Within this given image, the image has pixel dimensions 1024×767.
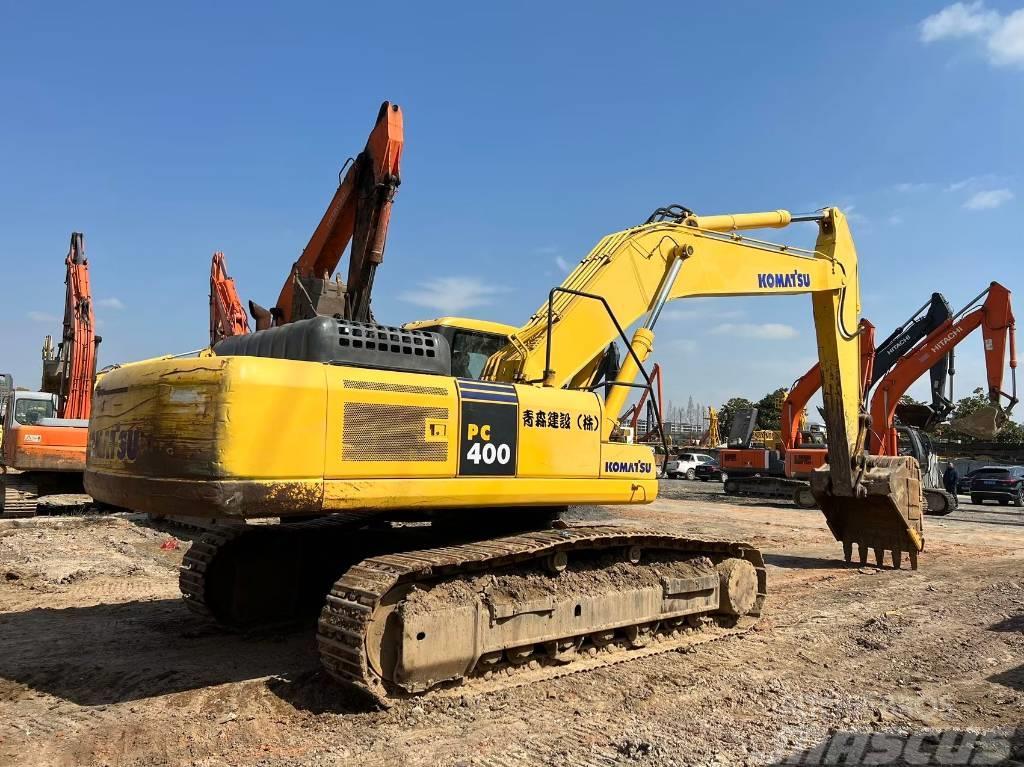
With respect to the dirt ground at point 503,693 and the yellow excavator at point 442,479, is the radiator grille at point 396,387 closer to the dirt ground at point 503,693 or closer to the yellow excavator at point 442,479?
the yellow excavator at point 442,479

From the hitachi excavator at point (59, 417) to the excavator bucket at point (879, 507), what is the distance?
13.1m

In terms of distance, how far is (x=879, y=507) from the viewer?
1023 cm

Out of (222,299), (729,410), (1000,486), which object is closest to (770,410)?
Answer: (729,410)

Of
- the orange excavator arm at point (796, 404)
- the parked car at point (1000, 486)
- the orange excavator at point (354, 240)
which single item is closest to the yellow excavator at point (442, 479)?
the orange excavator at point (354, 240)

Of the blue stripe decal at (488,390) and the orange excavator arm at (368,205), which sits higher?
the orange excavator arm at (368,205)

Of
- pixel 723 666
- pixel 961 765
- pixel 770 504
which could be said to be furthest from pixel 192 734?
pixel 770 504

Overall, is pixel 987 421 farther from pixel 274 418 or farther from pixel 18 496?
pixel 18 496

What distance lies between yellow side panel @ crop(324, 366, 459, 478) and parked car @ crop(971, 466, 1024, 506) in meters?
27.0

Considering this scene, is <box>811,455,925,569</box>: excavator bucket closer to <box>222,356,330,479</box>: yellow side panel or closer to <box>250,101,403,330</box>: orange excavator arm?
<box>250,101,403,330</box>: orange excavator arm

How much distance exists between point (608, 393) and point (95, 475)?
12.8ft

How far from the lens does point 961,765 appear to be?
397cm

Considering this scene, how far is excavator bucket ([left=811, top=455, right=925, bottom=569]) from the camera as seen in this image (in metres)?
9.84

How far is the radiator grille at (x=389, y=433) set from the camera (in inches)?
182

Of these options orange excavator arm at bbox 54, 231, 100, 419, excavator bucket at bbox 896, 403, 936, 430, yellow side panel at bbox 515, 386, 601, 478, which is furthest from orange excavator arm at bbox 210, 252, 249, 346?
excavator bucket at bbox 896, 403, 936, 430
